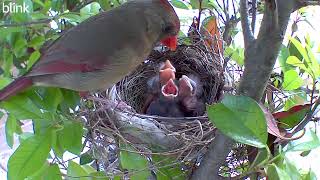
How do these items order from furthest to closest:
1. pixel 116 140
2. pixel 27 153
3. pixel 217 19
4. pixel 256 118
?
pixel 217 19, pixel 116 140, pixel 27 153, pixel 256 118

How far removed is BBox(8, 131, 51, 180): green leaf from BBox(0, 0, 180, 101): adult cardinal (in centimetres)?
7

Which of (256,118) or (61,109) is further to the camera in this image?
(61,109)

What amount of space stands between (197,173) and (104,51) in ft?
0.70

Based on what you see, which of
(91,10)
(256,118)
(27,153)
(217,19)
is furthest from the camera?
(217,19)

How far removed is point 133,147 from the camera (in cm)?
69

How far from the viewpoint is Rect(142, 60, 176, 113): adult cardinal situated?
3.48ft

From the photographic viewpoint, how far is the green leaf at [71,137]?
627mm

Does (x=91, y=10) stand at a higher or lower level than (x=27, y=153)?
higher

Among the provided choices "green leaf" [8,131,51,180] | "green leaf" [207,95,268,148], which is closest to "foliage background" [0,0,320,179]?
"green leaf" [8,131,51,180]

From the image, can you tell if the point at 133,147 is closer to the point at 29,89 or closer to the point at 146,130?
the point at 146,130

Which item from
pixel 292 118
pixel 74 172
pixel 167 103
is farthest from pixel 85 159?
pixel 292 118

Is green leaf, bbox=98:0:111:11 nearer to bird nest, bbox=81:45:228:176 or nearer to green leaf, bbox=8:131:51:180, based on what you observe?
bird nest, bbox=81:45:228:176

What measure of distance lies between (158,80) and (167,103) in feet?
0.20

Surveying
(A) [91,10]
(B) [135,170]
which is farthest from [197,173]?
(A) [91,10]
